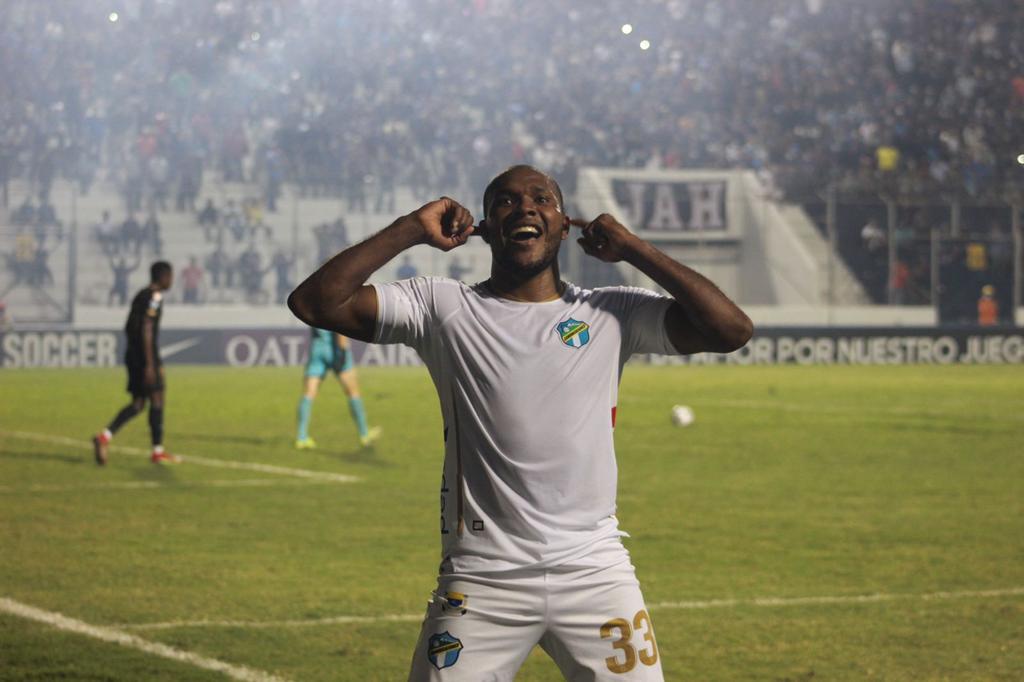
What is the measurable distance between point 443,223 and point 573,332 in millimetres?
464

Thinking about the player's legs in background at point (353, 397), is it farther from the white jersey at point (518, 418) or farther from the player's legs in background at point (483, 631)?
the player's legs in background at point (483, 631)

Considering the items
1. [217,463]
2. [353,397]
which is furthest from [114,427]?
[353,397]

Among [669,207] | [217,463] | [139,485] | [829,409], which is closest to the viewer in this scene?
[139,485]

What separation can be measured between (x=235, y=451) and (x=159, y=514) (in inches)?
202

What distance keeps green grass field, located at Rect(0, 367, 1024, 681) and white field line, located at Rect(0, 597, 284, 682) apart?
8cm

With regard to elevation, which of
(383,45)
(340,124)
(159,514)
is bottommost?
(159,514)

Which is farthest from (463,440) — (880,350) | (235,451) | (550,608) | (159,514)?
(880,350)

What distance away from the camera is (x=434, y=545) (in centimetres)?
1052

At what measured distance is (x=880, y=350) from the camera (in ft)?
118

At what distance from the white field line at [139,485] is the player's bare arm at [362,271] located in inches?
399

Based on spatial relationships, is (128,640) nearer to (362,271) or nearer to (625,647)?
(362,271)

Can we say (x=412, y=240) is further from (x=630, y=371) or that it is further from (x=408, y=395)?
(x=630, y=371)

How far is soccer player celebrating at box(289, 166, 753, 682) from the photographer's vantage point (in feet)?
12.1

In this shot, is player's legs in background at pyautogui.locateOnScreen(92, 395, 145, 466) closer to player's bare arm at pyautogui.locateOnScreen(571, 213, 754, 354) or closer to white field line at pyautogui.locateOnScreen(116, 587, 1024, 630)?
white field line at pyautogui.locateOnScreen(116, 587, 1024, 630)
